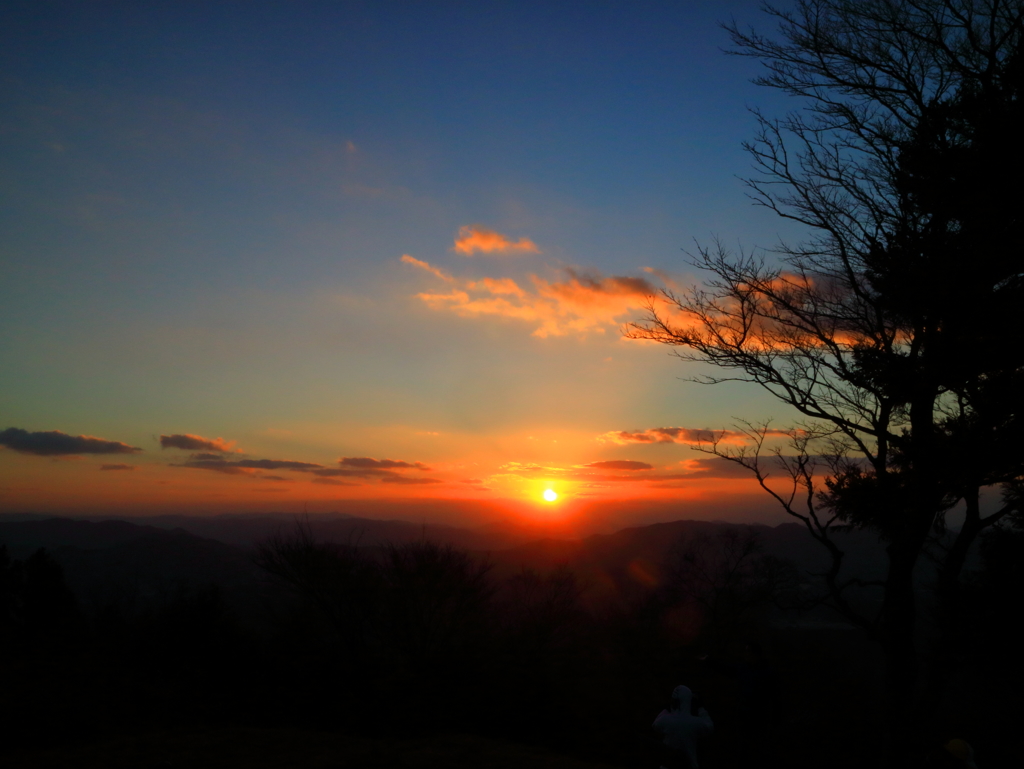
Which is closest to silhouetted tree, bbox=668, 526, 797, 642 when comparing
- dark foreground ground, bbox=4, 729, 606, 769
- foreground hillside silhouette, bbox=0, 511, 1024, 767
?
foreground hillside silhouette, bbox=0, 511, 1024, 767

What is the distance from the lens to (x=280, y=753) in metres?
8.68

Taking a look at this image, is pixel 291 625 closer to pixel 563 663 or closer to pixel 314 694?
pixel 314 694

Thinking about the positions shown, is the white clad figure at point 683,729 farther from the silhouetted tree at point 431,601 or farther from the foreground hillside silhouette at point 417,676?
the silhouetted tree at point 431,601

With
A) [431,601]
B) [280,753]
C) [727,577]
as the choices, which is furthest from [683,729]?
[727,577]

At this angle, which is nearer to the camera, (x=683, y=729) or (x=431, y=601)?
(x=683, y=729)

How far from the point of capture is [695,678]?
1719 centimetres

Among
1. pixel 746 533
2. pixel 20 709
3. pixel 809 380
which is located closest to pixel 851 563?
pixel 746 533

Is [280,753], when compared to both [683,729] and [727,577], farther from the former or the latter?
[727,577]

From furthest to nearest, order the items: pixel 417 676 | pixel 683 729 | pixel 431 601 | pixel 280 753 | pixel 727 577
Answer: pixel 727 577
pixel 431 601
pixel 417 676
pixel 280 753
pixel 683 729

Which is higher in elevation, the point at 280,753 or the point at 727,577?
the point at 280,753

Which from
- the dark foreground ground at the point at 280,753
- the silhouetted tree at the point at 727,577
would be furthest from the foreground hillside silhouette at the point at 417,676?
the silhouetted tree at the point at 727,577

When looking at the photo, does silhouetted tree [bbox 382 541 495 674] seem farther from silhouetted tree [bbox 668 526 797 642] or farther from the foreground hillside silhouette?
silhouetted tree [bbox 668 526 797 642]

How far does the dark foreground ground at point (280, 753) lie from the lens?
316 inches

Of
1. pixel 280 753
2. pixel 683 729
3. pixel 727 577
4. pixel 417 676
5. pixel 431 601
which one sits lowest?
pixel 727 577
